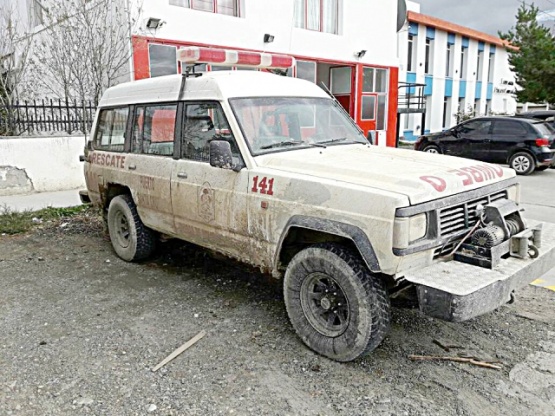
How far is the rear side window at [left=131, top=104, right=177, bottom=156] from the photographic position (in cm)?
489

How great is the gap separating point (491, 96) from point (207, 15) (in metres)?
26.4

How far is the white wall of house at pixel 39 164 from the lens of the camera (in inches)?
391

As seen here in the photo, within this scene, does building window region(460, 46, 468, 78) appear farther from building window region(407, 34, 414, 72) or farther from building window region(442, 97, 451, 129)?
building window region(407, 34, 414, 72)

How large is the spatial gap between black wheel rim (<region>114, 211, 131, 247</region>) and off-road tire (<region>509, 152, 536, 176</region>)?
37.4 ft

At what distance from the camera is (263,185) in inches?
151

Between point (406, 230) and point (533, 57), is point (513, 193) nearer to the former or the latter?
point (406, 230)

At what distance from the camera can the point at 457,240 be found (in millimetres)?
3436

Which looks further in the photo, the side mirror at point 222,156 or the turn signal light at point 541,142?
the turn signal light at point 541,142

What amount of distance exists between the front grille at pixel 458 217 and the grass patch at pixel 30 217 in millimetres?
6375

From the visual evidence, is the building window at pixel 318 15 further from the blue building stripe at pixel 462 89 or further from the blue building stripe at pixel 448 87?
the blue building stripe at pixel 462 89

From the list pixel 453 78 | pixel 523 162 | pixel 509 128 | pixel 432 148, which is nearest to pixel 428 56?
pixel 453 78

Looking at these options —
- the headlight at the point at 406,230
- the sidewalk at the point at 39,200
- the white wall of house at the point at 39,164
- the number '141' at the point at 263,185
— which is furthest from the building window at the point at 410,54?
the headlight at the point at 406,230

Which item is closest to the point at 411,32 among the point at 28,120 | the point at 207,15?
the point at 207,15

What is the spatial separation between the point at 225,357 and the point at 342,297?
3.25 ft
